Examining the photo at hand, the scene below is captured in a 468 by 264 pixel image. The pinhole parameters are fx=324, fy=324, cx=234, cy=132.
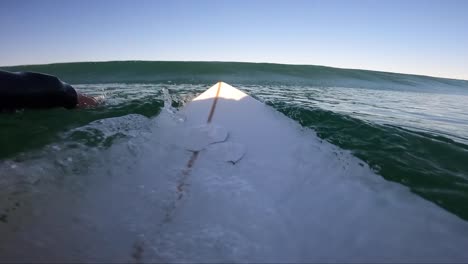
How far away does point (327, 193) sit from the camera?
7.51 ft

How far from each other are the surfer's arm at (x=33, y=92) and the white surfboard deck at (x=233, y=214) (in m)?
1.39

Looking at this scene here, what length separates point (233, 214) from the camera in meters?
1.96

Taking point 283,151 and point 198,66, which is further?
point 198,66

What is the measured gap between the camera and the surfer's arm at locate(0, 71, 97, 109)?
10.9 feet

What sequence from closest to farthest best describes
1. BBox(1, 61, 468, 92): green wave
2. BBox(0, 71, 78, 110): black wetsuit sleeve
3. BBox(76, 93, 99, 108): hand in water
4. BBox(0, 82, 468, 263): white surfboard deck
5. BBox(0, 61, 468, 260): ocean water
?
BBox(0, 82, 468, 263): white surfboard deck → BBox(0, 61, 468, 260): ocean water → BBox(0, 71, 78, 110): black wetsuit sleeve → BBox(76, 93, 99, 108): hand in water → BBox(1, 61, 468, 92): green wave

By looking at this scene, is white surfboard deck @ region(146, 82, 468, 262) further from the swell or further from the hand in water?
the hand in water

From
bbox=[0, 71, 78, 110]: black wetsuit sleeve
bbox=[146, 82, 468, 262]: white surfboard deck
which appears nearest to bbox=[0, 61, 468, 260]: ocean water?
bbox=[0, 71, 78, 110]: black wetsuit sleeve

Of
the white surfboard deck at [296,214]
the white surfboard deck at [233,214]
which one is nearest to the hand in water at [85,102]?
the white surfboard deck at [233,214]

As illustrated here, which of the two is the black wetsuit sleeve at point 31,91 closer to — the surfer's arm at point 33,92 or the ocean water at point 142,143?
the surfer's arm at point 33,92

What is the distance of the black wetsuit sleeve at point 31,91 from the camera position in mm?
3330

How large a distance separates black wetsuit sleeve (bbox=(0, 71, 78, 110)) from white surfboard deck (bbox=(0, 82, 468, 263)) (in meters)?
1.38

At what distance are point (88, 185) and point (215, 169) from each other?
0.92m

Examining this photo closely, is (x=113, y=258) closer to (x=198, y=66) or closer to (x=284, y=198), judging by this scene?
(x=284, y=198)

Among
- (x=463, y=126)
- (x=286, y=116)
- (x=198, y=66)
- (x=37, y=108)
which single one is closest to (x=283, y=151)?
(x=286, y=116)
